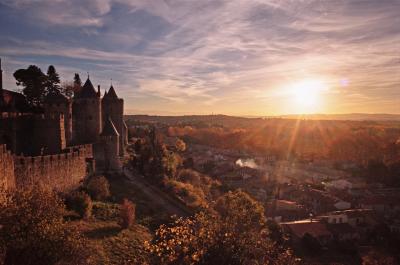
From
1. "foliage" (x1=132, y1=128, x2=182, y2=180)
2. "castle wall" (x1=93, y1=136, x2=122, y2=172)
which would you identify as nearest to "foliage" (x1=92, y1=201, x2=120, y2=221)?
"castle wall" (x1=93, y1=136, x2=122, y2=172)

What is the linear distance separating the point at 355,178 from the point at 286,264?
2614 inches

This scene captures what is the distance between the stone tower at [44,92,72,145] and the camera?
97.1 feet

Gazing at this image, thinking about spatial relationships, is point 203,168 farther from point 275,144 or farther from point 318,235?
point 275,144

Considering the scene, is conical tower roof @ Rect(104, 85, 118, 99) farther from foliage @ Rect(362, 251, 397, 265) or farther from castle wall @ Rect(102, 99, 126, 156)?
foliage @ Rect(362, 251, 397, 265)

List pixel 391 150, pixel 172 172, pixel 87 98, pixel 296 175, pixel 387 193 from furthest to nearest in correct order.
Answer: pixel 391 150, pixel 296 175, pixel 387 193, pixel 172 172, pixel 87 98

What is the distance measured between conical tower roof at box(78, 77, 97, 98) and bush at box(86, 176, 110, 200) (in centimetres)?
904

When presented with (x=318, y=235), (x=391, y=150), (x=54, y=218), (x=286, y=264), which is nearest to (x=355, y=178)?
(x=391, y=150)

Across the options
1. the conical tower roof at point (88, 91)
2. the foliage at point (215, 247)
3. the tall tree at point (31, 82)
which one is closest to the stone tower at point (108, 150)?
the conical tower roof at point (88, 91)

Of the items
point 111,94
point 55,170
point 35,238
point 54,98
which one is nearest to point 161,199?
point 55,170

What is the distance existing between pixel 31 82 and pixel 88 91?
10026 mm

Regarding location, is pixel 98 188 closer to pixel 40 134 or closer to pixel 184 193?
pixel 40 134

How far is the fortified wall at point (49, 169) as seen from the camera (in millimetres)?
19016

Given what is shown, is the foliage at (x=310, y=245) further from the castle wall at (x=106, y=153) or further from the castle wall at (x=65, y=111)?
the castle wall at (x=65, y=111)

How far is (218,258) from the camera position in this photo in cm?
1480
